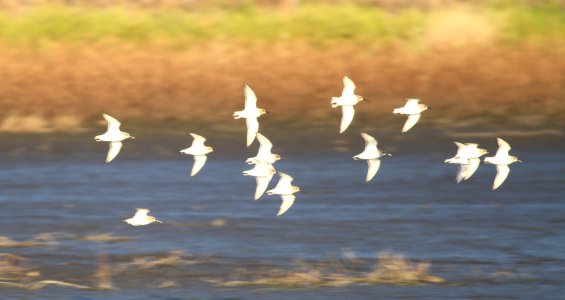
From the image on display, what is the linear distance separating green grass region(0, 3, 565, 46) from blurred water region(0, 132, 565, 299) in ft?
12.9

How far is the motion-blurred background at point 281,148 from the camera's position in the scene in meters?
13.2

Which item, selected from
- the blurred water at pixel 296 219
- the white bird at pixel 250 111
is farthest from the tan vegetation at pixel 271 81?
the white bird at pixel 250 111

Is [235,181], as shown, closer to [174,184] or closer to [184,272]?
[174,184]

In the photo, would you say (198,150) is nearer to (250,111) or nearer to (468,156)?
(250,111)

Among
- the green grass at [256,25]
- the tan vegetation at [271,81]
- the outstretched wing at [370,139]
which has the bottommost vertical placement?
the outstretched wing at [370,139]

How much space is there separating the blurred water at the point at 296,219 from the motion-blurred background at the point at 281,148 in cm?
3

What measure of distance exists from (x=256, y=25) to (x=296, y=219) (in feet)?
26.7

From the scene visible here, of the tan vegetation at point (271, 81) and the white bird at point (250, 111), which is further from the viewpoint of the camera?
the tan vegetation at point (271, 81)

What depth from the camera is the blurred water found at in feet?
41.9

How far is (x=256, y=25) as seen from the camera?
2302 centimetres

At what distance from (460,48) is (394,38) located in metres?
0.98

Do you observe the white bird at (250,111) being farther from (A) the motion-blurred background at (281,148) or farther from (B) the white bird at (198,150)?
(A) the motion-blurred background at (281,148)

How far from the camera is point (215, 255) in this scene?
1376 centimetres

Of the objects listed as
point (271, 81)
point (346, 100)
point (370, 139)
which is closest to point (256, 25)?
point (271, 81)
